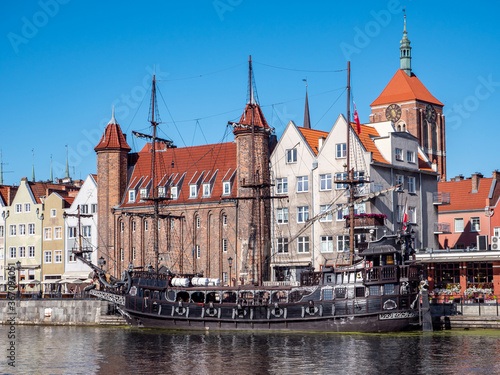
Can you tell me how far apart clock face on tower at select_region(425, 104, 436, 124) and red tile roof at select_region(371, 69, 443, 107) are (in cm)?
103

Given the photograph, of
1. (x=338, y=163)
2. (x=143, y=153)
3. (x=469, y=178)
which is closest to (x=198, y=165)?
(x=143, y=153)

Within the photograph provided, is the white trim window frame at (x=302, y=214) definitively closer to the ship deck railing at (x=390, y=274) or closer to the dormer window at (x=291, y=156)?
the dormer window at (x=291, y=156)

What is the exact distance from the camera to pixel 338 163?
249 ft

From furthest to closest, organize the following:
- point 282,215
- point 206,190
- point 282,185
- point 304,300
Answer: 1. point 206,190
2. point 282,185
3. point 282,215
4. point 304,300

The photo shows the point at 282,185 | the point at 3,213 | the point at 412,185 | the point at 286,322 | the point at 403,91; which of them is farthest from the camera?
the point at 403,91

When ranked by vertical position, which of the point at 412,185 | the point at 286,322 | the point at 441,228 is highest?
the point at 412,185

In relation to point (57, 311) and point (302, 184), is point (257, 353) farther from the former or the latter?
point (57, 311)

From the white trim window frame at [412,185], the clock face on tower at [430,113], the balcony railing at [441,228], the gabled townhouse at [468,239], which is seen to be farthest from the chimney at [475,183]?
the clock face on tower at [430,113]

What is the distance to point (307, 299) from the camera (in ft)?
197

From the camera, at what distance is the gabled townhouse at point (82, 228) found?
305 ft

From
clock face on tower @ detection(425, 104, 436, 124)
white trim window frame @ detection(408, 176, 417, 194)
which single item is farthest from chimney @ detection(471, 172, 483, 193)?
clock face on tower @ detection(425, 104, 436, 124)

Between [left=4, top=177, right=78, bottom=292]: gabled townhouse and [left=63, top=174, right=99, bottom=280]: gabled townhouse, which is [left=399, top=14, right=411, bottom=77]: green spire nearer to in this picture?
[left=4, top=177, right=78, bottom=292]: gabled townhouse

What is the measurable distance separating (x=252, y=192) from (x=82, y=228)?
83.0ft

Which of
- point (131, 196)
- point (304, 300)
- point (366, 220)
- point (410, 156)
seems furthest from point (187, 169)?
point (304, 300)
